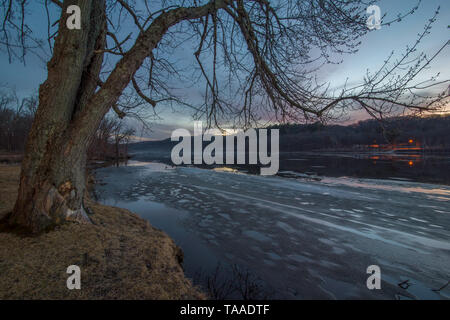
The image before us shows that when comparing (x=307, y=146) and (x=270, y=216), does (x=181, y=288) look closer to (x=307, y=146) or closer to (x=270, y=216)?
(x=270, y=216)

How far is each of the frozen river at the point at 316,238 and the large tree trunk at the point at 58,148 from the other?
2333 mm

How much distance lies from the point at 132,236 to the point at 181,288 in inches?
65.9

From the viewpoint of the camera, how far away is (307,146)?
88.9 metres

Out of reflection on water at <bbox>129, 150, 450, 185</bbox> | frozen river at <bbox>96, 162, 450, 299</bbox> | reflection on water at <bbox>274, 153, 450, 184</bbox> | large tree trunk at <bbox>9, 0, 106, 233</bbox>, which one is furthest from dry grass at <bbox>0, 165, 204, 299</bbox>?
reflection on water at <bbox>274, 153, 450, 184</bbox>

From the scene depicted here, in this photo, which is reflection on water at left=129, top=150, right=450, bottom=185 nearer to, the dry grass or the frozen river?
the frozen river

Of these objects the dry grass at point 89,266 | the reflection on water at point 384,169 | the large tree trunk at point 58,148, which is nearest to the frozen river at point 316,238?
the dry grass at point 89,266

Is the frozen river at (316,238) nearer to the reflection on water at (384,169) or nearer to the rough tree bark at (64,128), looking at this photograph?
the rough tree bark at (64,128)

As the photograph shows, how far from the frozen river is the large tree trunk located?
2.33 meters

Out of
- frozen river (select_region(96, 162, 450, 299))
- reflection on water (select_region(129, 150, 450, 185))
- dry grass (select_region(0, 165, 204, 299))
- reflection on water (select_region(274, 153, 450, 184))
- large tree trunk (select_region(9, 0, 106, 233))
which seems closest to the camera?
dry grass (select_region(0, 165, 204, 299))

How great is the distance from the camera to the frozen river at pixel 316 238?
310 cm

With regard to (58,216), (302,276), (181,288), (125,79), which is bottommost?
(302,276)

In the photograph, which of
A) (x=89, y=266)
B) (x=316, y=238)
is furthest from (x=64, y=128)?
(x=316, y=238)

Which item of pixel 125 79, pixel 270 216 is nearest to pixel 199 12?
pixel 125 79

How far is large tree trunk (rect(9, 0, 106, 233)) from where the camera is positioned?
9.66 ft
